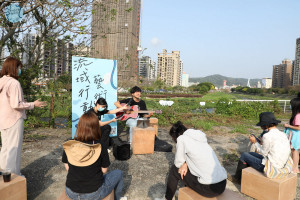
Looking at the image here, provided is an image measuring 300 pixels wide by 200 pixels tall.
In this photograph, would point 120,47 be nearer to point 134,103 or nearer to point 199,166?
point 134,103

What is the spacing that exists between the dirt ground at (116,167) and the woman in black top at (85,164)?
3.42ft

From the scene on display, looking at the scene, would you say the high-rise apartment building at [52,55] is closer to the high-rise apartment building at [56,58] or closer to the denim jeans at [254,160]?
the high-rise apartment building at [56,58]

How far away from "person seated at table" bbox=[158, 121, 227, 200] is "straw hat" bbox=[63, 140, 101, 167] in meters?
1.06

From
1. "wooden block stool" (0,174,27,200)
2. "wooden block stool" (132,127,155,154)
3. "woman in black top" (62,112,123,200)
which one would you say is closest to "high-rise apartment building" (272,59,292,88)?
"wooden block stool" (132,127,155,154)

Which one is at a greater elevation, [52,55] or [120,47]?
[120,47]

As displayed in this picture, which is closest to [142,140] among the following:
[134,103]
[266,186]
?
[134,103]

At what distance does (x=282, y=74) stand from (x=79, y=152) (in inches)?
4455

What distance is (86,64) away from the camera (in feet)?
16.5

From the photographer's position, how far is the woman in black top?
1.98 metres

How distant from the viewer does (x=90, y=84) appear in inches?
199

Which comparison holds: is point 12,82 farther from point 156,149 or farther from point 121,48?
point 121,48

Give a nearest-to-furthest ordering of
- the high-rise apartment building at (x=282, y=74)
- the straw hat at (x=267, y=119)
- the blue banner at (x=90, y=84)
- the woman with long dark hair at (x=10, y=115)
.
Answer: the woman with long dark hair at (x=10, y=115), the straw hat at (x=267, y=119), the blue banner at (x=90, y=84), the high-rise apartment building at (x=282, y=74)

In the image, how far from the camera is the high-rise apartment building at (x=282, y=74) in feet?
287

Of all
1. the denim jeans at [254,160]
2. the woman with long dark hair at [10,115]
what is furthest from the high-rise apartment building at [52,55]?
the denim jeans at [254,160]
